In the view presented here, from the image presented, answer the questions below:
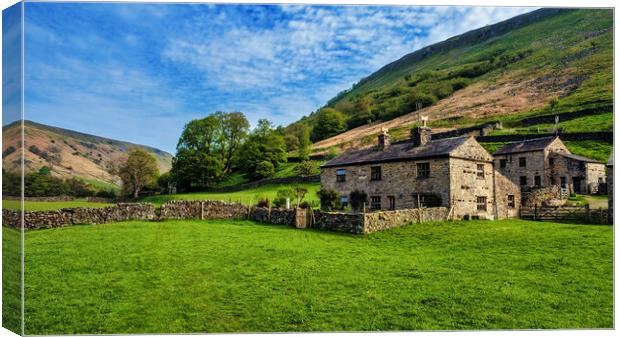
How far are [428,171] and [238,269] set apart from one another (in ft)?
43.6

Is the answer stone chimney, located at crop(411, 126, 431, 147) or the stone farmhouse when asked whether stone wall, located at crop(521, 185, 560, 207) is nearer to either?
the stone farmhouse

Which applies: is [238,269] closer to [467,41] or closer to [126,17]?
[126,17]

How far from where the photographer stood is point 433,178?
20516 millimetres

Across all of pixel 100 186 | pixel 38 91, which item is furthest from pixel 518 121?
pixel 38 91

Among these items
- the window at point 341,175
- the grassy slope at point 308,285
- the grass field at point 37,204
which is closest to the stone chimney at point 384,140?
the window at point 341,175

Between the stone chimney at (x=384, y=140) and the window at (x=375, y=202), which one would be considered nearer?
the window at (x=375, y=202)

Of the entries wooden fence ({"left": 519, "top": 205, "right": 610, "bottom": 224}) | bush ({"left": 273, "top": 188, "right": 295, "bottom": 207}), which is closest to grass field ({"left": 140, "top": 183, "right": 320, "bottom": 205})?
bush ({"left": 273, "top": 188, "right": 295, "bottom": 207})

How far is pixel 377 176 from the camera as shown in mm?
22703

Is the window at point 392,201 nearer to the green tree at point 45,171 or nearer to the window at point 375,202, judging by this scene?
the window at point 375,202

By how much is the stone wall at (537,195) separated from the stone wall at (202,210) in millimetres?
15454

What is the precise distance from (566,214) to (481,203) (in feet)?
12.2

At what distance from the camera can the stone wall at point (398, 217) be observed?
15.8 meters

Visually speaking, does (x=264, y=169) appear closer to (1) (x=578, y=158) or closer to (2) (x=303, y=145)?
(2) (x=303, y=145)

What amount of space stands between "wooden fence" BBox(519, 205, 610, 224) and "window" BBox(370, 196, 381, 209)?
24.2 ft
